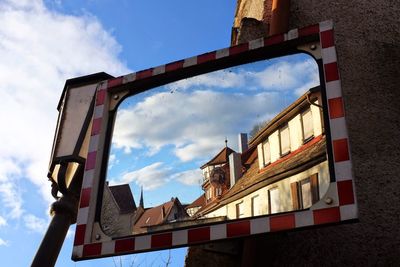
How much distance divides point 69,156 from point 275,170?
1391 mm

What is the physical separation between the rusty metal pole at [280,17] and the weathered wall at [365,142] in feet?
0.67

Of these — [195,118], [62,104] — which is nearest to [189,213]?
[195,118]

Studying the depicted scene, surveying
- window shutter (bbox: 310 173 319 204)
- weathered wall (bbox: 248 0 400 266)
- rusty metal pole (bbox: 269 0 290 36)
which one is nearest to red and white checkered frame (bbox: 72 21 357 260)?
window shutter (bbox: 310 173 319 204)

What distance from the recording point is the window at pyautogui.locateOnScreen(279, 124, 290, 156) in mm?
2740

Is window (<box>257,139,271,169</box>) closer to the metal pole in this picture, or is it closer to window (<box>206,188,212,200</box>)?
window (<box>206,188,212,200</box>)

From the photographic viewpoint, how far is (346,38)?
13.1ft

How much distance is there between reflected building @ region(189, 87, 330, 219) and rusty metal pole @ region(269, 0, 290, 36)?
1.41m

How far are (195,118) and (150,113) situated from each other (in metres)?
0.36

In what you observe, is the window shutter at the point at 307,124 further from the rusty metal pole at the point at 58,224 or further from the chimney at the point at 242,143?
the rusty metal pole at the point at 58,224

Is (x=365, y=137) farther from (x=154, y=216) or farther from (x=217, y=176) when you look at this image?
(x=154, y=216)

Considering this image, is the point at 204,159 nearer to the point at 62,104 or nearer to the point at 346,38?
the point at 62,104

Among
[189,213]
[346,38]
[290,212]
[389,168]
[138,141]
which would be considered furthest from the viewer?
[346,38]

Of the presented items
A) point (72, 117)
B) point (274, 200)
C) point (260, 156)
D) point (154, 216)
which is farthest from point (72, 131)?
point (274, 200)

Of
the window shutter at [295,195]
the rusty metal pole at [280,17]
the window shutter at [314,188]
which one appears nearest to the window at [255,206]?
the window shutter at [295,195]
